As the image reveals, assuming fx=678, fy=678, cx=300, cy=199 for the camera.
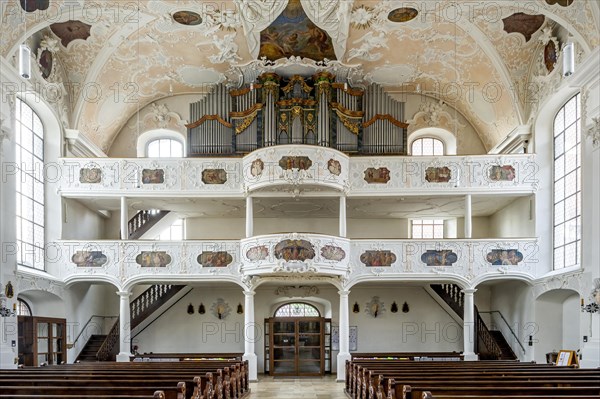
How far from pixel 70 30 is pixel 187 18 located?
12.7 feet

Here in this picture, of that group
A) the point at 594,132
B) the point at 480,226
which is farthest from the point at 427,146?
the point at 594,132

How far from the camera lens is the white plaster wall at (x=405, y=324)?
27.7 meters

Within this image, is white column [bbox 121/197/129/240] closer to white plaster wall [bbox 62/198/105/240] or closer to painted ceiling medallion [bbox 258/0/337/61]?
white plaster wall [bbox 62/198/105/240]

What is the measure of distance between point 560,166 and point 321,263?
28.3 feet

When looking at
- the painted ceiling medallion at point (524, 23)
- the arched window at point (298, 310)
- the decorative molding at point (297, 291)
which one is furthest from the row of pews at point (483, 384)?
the arched window at point (298, 310)

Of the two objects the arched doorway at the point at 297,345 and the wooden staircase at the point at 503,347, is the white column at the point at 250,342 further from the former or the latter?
the wooden staircase at the point at 503,347

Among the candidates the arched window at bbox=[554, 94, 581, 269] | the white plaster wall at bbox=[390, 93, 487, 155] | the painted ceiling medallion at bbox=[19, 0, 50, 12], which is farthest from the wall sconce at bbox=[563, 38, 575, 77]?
the painted ceiling medallion at bbox=[19, 0, 50, 12]

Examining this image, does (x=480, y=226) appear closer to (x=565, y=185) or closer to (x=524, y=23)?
(x=565, y=185)

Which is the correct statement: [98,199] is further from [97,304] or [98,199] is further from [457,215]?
[457,215]

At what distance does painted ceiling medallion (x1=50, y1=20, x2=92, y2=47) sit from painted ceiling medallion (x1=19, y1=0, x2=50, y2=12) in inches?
83.4

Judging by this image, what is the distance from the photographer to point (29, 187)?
2247 cm

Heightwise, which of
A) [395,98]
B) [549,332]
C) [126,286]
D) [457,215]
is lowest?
[549,332]

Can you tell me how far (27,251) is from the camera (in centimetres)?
2197

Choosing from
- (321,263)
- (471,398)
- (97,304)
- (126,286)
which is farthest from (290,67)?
(471,398)
